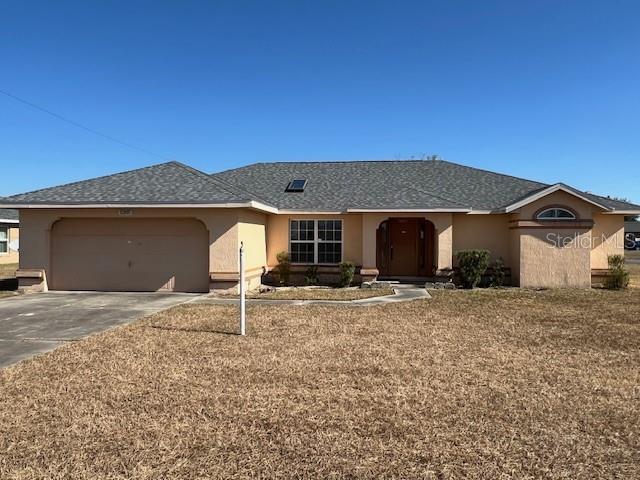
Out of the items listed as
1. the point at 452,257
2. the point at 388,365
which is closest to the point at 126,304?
the point at 388,365

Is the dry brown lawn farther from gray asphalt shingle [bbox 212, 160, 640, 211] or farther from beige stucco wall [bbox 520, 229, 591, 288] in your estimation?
gray asphalt shingle [bbox 212, 160, 640, 211]

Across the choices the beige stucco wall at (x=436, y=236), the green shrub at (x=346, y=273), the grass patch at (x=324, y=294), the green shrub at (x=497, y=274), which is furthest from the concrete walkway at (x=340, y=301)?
the green shrub at (x=497, y=274)

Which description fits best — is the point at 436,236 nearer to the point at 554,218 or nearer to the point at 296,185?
the point at 554,218

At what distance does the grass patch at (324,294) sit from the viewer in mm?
13984

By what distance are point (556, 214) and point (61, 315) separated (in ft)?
52.4

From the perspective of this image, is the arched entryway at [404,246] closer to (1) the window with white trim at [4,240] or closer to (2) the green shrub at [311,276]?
(2) the green shrub at [311,276]

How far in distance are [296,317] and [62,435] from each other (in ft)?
21.1

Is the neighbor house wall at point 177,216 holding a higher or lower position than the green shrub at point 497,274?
higher

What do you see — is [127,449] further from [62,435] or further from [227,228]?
[227,228]

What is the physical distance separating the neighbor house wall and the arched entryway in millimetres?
6392

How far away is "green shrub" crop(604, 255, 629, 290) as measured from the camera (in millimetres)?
16875

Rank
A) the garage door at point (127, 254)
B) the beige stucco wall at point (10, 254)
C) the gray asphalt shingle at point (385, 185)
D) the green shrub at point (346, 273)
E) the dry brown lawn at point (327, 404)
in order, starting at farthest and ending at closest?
the beige stucco wall at point (10, 254) < the gray asphalt shingle at point (385, 185) < the green shrub at point (346, 273) < the garage door at point (127, 254) < the dry brown lawn at point (327, 404)

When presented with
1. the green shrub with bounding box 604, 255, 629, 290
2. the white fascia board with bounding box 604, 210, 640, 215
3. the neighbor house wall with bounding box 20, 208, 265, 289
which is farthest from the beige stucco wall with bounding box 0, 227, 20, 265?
the white fascia board with bounding box 604, 210, 640, 215

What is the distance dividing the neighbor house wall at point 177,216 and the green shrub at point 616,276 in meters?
13.5
